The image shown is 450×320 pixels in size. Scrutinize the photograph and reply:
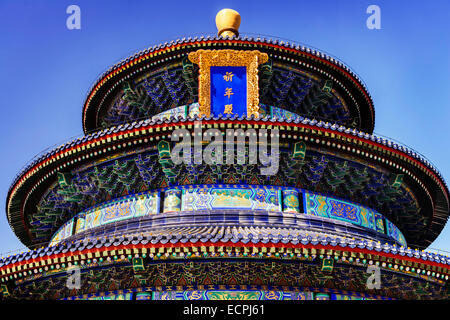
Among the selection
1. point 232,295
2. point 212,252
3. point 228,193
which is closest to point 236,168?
point 228,193

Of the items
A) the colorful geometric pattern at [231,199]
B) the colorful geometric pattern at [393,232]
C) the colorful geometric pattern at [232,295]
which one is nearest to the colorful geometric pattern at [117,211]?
the colorful geometric pattern at [231,199]

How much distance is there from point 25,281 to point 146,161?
435 centimetres

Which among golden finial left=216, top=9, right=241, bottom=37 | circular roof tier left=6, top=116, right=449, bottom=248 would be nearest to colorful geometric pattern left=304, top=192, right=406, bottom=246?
circular roof tier left=6, top=116, right=449, bottom=248

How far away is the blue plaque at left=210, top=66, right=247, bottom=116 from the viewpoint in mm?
17094

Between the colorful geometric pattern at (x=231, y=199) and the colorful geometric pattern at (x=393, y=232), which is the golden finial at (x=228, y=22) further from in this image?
the colorful geometric pattern at (x=393, y=232)

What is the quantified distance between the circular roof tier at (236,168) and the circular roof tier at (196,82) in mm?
3122

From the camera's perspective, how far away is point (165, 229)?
1373 cm

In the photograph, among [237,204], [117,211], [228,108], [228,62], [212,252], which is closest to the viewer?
[212,252]

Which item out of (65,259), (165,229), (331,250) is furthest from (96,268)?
(331,250)

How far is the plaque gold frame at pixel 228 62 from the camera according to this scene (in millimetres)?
17234

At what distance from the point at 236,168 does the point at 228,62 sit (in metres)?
4.48

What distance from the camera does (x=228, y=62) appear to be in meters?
17.7

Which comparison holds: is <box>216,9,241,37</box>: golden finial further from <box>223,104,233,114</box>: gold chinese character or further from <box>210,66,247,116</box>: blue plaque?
<box>223,104,233,114</box>: gold chinese character

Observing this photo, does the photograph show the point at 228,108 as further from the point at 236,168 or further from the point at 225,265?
the point at 225,265
